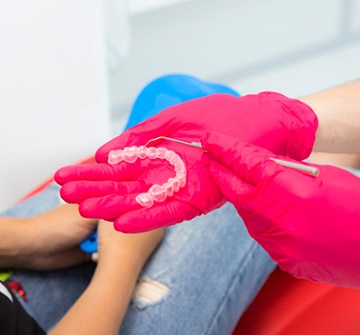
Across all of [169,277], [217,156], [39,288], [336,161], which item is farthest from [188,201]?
[336,161]

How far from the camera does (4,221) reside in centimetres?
100

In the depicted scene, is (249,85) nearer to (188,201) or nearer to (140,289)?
(140,289)

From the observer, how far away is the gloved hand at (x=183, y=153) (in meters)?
0.70

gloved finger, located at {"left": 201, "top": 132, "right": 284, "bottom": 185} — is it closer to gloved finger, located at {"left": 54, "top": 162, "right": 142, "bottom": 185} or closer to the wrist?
gloved finger, located at {"left": 54, "top": 162, "right": 142, "bottom": 185}

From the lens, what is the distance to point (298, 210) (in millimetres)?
644

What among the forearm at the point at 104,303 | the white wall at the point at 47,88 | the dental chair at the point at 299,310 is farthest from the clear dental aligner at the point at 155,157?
the white wall at the point at 47,88

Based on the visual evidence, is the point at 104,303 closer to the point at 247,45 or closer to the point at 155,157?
the point at 155,157

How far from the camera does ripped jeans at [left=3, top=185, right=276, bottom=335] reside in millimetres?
922

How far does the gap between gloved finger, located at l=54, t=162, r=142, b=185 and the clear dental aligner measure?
10 mm

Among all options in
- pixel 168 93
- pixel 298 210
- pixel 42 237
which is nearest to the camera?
pixel 298 210

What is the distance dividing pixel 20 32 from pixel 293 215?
0.77m

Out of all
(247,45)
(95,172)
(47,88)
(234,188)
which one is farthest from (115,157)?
(247,45)

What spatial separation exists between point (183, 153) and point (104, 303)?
24cm

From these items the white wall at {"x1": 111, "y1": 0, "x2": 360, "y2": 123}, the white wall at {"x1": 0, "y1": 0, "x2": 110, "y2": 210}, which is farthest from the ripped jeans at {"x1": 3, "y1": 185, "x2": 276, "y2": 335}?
the white wall at {"x1": 111, "y1": 0, "x2": 360, "y2": 123}
